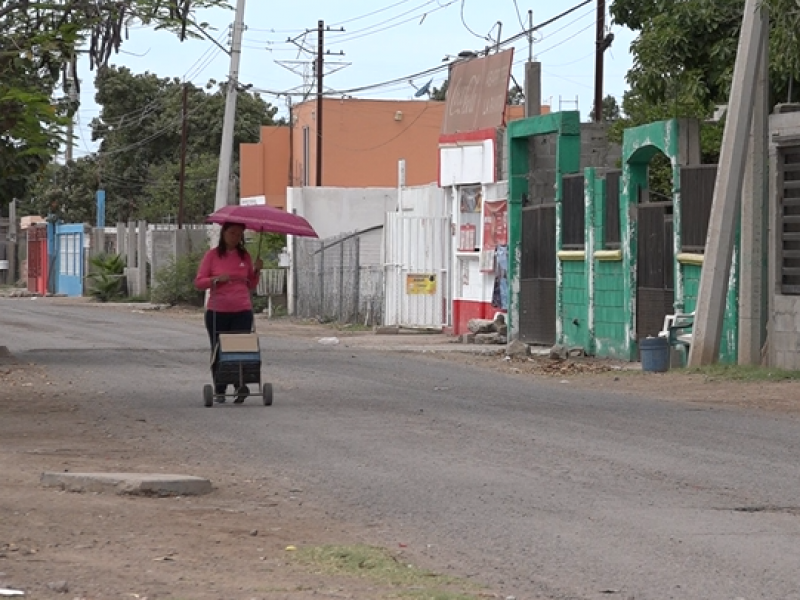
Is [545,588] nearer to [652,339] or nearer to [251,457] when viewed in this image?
[251,457]

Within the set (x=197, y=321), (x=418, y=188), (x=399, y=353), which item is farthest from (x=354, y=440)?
(x=197, y=321)

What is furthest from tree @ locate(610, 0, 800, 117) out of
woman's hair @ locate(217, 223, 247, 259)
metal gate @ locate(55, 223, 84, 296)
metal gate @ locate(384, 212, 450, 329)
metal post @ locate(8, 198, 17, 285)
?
metal post @ locate(8, 198, 17, 285)

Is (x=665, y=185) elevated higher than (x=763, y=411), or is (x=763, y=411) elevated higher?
(x=665, y=185)

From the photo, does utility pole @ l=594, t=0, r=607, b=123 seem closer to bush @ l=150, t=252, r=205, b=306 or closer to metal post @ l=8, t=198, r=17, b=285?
bush @ l=150, t=252, r=205, b=306

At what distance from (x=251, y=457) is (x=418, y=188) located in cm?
2628

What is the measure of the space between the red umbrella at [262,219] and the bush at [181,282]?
111 ft

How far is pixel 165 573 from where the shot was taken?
25.8 ft

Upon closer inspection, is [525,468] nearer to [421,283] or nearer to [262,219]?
[262,219]

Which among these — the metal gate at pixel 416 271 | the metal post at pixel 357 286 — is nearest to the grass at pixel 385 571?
the metal gate at pixel 416 271

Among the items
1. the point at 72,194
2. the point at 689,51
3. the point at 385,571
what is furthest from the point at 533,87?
the point at 72,194

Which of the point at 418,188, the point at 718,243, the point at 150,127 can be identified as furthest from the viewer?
the point at 150,127

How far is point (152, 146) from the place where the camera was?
8788cm

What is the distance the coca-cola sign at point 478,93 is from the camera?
1309 inches

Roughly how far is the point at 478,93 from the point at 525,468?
23515 mm
